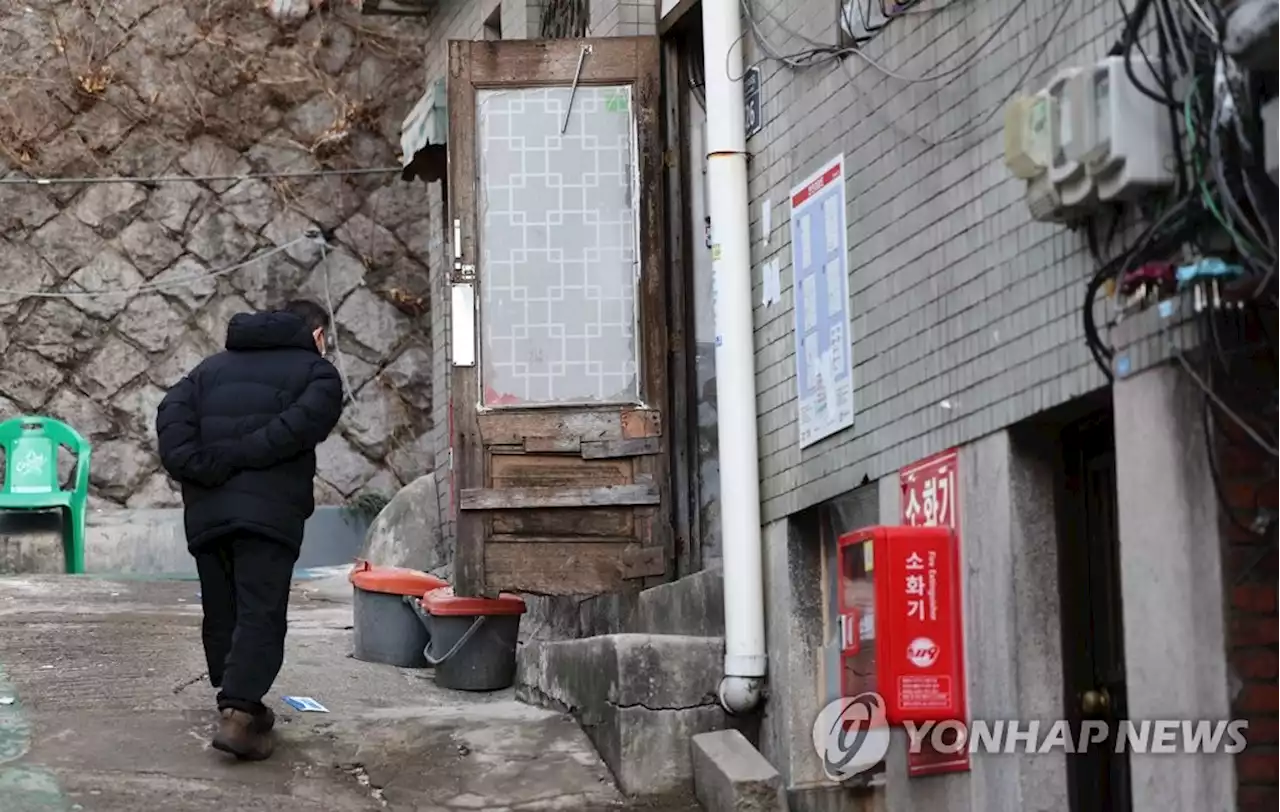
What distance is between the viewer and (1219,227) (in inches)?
208

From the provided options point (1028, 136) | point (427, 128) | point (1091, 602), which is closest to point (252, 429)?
point (427, 128)

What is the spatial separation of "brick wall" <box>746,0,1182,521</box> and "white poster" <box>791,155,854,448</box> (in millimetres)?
68

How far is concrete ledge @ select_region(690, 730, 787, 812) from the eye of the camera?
739 centimetres

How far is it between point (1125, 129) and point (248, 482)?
4.12 metres

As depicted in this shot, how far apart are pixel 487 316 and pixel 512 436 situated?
576 mm

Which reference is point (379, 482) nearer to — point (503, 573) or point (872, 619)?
point (503, 573)

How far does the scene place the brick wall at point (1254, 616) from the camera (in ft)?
17.3

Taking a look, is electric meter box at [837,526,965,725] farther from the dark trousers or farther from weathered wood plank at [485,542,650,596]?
weathered wood plank at [485,542,650,596]

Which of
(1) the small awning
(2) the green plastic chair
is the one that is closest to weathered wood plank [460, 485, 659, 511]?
(1) the small awning

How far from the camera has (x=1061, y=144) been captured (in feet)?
18.2

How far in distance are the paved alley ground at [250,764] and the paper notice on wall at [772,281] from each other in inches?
79.6

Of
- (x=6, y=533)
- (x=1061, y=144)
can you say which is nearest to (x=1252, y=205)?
(x=1061, y=144)

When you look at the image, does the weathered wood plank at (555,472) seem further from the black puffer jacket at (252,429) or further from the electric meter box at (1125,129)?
the electric meter box at (1125,129)

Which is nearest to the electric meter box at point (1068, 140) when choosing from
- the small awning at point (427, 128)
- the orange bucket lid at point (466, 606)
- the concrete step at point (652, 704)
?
the concrete step at point (652, 704)
